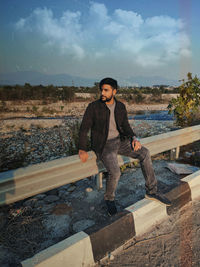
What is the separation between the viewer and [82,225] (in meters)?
2.67

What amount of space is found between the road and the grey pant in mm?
558

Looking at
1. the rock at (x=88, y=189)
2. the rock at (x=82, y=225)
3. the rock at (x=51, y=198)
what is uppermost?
the rock at (x=88, y=189)

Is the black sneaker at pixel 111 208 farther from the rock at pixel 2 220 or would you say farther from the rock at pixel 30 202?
the rock at pixel 2 220

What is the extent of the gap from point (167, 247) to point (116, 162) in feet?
4.18

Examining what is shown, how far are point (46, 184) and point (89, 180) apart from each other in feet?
4.88

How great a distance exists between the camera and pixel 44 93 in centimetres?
2742

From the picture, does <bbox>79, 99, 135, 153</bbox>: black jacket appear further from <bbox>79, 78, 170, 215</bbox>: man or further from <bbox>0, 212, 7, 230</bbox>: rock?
<bbox>0, 212, 7, 230</bbox>: rock

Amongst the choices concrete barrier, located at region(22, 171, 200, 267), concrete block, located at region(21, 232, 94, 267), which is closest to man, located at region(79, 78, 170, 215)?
concrete barrier, located at region(22, 171, 200, 267)

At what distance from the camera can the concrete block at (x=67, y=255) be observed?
1.74 m

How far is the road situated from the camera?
2.08 m

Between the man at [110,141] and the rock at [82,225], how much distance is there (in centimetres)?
32

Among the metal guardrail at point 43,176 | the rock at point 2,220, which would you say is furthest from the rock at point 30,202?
the metal guardrail at point 43,176

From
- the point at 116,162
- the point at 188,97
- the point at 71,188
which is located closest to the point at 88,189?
the point at 71,188

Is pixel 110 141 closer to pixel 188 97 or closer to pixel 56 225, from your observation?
pixel 56 225
